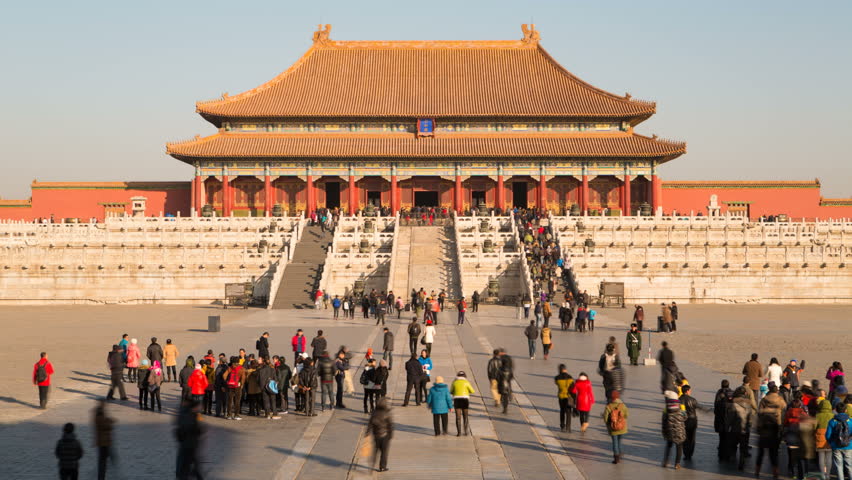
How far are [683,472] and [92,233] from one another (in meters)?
41.6

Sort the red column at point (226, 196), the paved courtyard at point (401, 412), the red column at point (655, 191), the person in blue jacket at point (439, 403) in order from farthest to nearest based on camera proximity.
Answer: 1. the red column at point (226, 196)
2. the red column at point (655, 191)
3. the person in blue jacket at point (439, 403)
4. the paved courtyard at point (401, 412)

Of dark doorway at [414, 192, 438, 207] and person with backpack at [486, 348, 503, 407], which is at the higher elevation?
dark doorway at [414, 192, 438, 207]

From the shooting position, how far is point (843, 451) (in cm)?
1334

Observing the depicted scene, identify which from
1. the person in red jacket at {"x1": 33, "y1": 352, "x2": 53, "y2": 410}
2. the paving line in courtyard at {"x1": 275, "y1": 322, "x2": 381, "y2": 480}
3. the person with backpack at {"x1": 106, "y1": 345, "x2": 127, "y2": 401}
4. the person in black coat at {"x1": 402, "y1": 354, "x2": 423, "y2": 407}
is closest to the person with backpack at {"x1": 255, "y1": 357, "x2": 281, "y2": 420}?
the paving line in courtyard at {"x1": 275, "y1": 322, "x2": 381, "y2": 480}

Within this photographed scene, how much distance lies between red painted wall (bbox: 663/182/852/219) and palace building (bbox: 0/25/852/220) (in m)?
0.08

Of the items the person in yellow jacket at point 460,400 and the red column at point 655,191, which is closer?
the person in yellow jacket at point 460,400

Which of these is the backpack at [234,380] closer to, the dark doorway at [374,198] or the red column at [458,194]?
the red column at [458,194]

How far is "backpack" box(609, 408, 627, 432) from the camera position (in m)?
14.6

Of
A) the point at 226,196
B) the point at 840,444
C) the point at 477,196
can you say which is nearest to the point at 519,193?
the point at 477,196

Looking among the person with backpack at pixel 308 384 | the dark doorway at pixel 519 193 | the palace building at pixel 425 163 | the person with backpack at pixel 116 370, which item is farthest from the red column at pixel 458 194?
the person with backpack at pixel 308 384

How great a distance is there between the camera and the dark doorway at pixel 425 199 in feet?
235

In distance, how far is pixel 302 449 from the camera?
1566 centimetres

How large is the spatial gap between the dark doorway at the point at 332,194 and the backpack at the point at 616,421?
191ft

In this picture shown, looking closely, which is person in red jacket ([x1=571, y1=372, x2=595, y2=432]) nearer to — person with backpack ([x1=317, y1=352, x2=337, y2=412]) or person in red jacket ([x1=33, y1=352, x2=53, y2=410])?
person with backpack ([x1=317, y1=352, x2=337, y2=412])
